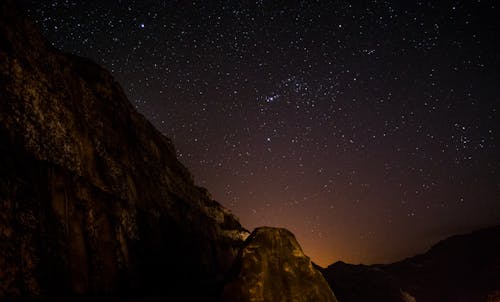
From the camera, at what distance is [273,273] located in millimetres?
15781

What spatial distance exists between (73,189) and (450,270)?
14031 centimetres

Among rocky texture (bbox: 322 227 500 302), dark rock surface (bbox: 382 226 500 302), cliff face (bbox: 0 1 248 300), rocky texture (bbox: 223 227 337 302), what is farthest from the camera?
dark rock surface (bbox: 382 226 500 302)

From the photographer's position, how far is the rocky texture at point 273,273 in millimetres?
14805

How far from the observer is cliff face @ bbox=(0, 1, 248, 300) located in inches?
395

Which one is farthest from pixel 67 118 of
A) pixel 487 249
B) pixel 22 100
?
pixel 487 249

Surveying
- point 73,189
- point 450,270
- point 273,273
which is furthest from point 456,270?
point 73,189

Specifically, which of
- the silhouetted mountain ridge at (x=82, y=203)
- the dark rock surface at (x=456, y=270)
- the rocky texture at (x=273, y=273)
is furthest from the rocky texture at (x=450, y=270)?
the silhouetted mountain ridge at (x=82, y=203)

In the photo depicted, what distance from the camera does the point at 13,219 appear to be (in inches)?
376

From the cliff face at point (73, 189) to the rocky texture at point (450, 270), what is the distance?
70485 millimetres

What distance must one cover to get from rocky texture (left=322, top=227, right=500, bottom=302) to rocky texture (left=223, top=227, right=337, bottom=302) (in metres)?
68.9

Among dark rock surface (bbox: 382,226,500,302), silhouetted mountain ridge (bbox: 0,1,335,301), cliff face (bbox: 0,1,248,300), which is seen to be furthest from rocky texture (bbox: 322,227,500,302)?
cliff face (bbox: 0,1,248,300)

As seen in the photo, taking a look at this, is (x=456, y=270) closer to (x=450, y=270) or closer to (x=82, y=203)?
(x=450, y=270)

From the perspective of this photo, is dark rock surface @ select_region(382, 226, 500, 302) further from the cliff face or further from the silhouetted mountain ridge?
the cliff face

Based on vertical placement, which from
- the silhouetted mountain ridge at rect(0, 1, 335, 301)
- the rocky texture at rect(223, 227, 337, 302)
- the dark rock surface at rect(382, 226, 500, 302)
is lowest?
the dark rock surface at rect(382, 226, 500, 302)
